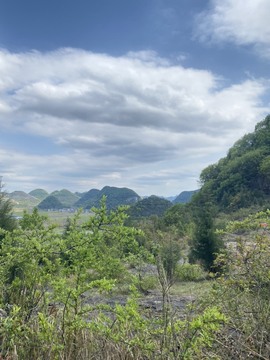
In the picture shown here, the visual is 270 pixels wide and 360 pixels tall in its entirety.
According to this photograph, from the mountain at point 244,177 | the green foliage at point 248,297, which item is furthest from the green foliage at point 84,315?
the mountain at point 244,177

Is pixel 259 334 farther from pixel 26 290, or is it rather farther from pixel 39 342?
pixel 26 290

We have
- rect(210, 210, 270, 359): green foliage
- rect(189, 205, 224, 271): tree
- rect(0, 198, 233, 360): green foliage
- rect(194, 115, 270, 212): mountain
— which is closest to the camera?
rect(0, 198, 233, 360): green foliage

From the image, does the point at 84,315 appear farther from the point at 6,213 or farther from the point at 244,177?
the point at 244,177

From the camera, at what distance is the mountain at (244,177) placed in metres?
50.0

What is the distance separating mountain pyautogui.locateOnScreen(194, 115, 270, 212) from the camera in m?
50.0

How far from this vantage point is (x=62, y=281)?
301cm

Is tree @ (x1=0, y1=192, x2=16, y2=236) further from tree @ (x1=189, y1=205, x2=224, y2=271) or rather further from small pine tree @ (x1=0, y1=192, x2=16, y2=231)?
tree @ (x1=189, y1=205, x2=224, y2=271)

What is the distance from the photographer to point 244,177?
55719mm

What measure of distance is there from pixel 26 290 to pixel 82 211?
1.02 m

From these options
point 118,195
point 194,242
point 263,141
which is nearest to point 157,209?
point 263,141

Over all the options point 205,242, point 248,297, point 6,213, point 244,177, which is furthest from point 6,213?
point 244,177

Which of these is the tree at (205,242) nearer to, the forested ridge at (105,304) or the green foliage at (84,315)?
the forested ridge at (105,304)

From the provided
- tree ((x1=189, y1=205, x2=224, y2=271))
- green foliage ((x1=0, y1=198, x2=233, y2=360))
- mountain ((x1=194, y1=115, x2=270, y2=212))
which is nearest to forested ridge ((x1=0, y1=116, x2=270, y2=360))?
green foliage ((x1=0, y1=198, x2=233, y2=360))

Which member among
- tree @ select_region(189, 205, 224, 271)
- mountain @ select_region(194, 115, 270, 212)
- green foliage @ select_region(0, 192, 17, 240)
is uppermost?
mountain @ select_region(194, 115, 270, 212)
